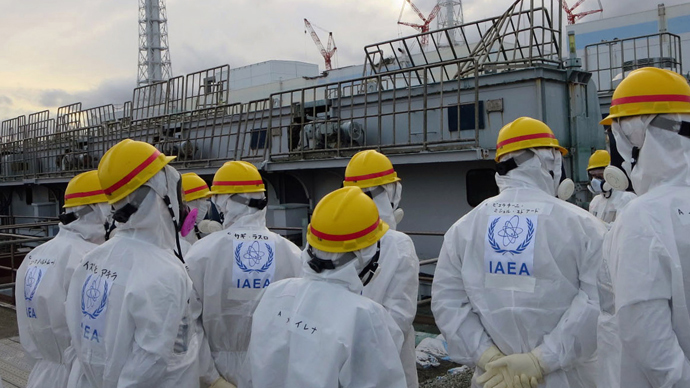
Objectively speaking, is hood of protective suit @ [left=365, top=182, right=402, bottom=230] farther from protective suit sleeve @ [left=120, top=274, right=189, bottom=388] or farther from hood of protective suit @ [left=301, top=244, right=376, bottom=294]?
protective suit sleeve @ [left=120, top=274, right=189, bottom=388]

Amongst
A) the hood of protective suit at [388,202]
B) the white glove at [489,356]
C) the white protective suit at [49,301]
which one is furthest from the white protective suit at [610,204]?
the white protective suit at [49,301]

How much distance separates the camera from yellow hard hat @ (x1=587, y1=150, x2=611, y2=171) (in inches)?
301

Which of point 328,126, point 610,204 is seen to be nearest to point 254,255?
point 610,204

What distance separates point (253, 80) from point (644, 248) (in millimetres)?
43148

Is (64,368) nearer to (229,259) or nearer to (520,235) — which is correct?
(229,259)

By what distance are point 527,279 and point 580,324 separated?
1.11ft

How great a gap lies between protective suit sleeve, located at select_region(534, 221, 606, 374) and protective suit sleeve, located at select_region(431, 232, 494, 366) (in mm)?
347

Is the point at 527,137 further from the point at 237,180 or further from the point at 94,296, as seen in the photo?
the point at 94,296

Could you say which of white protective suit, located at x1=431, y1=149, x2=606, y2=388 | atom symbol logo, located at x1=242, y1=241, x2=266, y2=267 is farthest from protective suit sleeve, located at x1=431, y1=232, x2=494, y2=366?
atom symbol logo, located at x1=242, y1=241, x2=266, y2=267

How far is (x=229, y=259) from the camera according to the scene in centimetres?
378

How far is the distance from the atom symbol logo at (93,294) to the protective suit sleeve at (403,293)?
5.62 feet

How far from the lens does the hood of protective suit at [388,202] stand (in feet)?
14.0

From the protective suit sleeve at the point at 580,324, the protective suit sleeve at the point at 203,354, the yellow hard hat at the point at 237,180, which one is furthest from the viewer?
the yellow hard hat at the point at 237,180

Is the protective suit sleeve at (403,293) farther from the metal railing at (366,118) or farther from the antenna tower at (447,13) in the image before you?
the antenna tower at (447,13)
